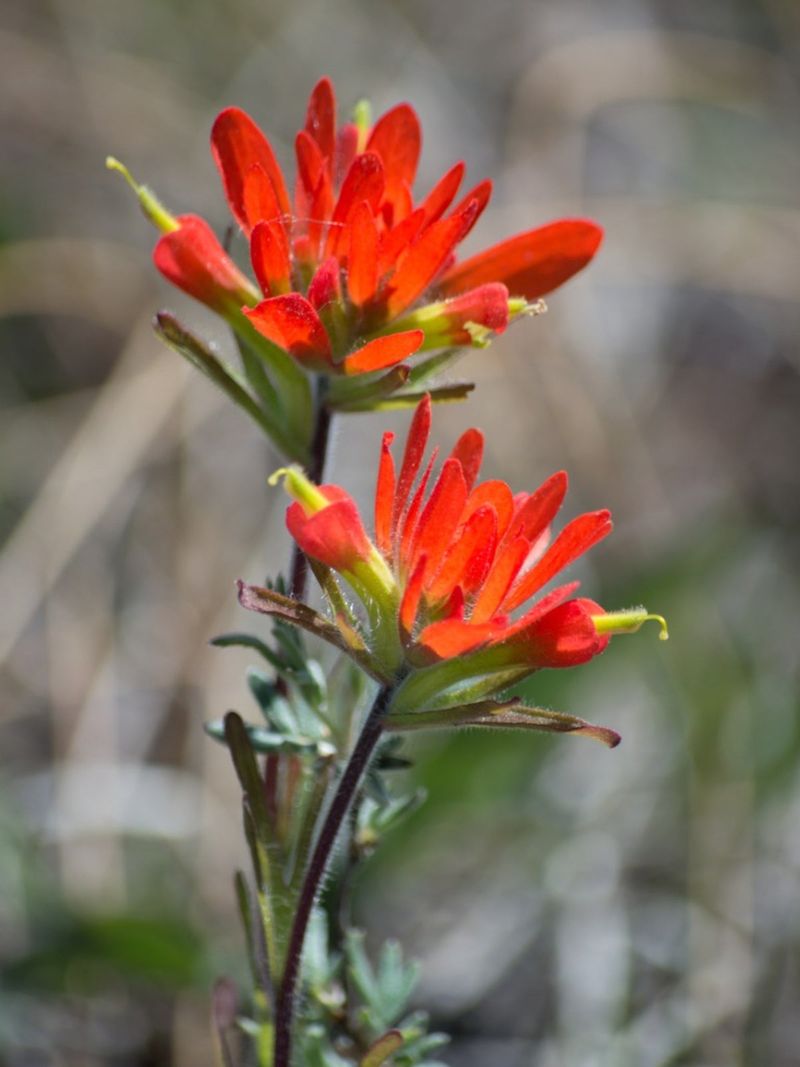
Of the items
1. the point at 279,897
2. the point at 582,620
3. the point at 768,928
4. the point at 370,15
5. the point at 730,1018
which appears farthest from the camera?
the point at 370,15

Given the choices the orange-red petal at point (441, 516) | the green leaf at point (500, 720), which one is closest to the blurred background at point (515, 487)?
the green leaf at point (500, 720)

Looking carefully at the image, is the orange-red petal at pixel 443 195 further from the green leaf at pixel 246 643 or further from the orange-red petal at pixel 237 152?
the green leaf at pixel 246 643

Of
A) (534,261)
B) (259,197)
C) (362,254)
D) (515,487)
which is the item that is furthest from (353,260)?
(515,487)

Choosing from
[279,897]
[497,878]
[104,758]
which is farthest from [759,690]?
[279,897]

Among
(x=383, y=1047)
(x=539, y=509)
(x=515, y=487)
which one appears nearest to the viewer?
(x=539, y=509)

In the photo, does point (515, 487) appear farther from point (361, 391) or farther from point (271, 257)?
point (271, 257)

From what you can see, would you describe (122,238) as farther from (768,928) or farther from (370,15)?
(768,928)

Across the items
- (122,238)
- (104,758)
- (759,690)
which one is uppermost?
(122,238)
